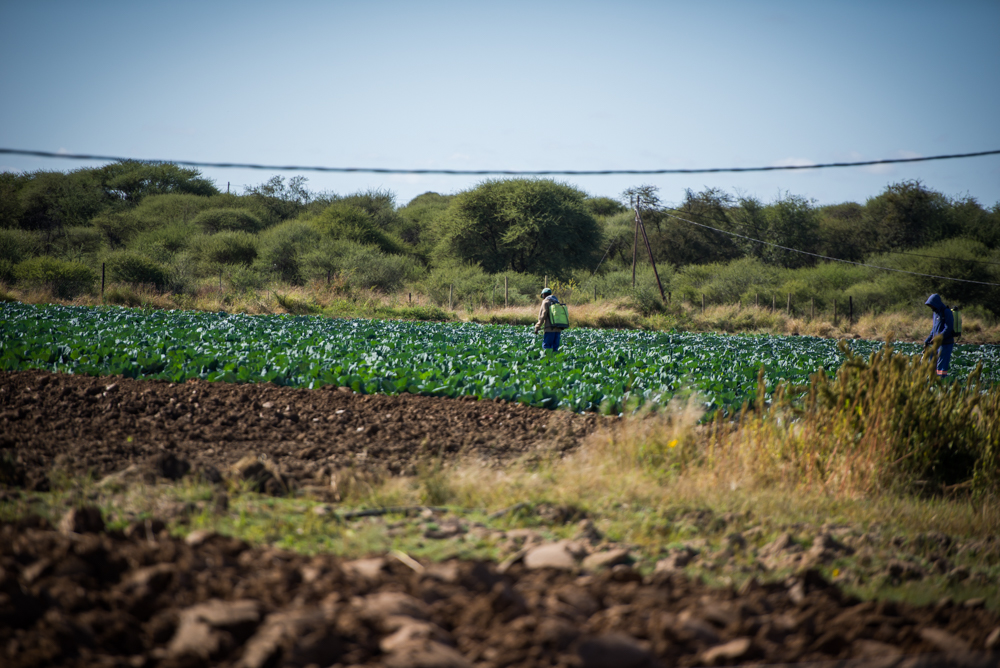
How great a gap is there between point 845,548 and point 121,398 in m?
7.98

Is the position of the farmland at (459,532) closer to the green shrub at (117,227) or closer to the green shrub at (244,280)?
the green shrub at (244,280)

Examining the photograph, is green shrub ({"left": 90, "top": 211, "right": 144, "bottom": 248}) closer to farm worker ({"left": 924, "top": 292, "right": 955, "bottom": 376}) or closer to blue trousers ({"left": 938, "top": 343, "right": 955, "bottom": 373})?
farm worker ({"left": 924, "top": 292, "right": 955, "bottom": 376})

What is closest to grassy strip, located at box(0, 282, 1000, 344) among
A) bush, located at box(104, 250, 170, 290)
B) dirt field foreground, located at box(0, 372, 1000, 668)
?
bush, located at box(104, 250, 170, 290)

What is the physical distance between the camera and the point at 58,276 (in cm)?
2825

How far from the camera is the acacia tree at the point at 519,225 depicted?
4469cm

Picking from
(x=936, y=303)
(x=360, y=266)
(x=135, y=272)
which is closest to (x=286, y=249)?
(x=360, y=266)

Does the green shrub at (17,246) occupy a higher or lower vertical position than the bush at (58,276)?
higher

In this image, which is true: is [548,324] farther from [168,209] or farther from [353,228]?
[168,209]

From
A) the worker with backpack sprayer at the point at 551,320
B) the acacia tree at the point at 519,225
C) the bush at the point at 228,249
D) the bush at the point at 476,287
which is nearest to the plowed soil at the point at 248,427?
the worker with backpack sprayer at the point at 551,320

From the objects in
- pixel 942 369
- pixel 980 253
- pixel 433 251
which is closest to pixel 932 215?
pixel 980 253

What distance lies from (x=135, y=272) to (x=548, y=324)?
26217 mm

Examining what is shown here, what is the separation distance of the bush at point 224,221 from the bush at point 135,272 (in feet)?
51.8

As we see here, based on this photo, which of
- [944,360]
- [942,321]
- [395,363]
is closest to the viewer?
[395,363]

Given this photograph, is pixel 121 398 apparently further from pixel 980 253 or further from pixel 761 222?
pixel 761 222
